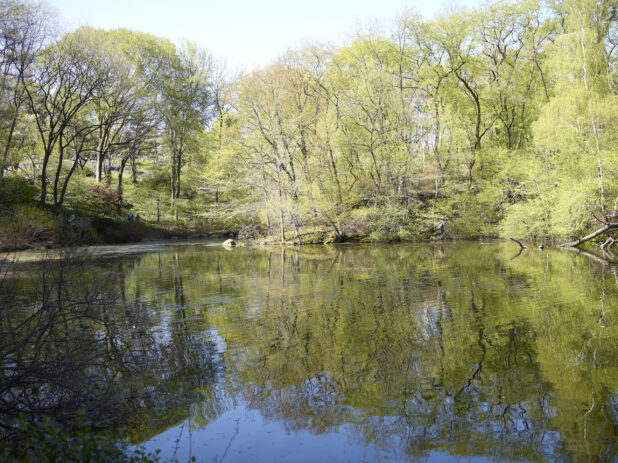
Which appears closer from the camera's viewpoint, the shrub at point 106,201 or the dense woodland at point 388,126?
the dense woodland at point 388,126

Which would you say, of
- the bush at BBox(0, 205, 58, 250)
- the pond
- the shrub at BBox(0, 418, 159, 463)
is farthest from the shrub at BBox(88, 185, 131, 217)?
the shrub at BBox(0, 418, 159, 463)

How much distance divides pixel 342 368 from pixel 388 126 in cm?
2901

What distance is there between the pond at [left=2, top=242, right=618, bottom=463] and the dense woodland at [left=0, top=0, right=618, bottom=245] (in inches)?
553

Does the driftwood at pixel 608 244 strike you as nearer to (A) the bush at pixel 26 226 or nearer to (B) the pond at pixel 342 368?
(B) the pond at pixel 342 368

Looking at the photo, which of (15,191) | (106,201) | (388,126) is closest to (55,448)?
(15,191)

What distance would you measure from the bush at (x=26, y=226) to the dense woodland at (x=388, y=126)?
17 cm

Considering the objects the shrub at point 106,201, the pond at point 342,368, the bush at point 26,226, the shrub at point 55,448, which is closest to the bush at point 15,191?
the bush at point 26,226

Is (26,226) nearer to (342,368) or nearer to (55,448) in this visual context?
(342,368)

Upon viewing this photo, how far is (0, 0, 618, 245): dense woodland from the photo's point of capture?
84.0 feet

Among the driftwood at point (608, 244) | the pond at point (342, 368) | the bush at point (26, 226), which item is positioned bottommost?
the pond at point (342, 368)

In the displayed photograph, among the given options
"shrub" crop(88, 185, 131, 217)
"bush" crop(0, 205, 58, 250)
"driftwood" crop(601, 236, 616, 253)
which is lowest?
"driftwood" crop(601, 236, 616, 253)

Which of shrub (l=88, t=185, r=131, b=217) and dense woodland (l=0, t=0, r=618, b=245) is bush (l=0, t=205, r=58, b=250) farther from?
shrub (l=88, t=185, r=131, b=217)

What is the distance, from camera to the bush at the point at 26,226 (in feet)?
74.4

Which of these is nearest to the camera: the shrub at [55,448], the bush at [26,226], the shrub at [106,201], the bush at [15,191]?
the shrub at [55,448]
